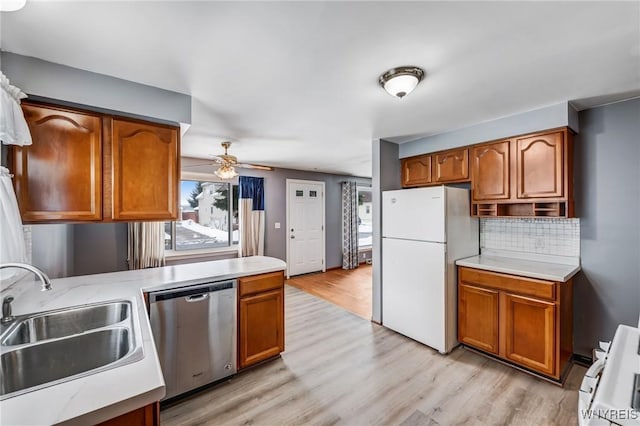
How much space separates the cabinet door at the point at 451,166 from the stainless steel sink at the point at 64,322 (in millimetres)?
3089

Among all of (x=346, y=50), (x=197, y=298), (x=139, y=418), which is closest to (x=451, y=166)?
(x=346, y=50)

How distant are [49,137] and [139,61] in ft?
2.47

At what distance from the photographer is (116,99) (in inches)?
72.8

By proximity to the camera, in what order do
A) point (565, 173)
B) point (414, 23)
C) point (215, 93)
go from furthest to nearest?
point (565, 173) → point (215, 93) → point (414, 23)

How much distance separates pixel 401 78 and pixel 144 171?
1922 millimetres

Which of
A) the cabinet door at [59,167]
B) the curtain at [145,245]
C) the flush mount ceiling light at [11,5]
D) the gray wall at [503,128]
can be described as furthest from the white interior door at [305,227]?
the flush mount ceiling light at [11,5]

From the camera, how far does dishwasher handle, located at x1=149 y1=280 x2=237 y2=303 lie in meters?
1.89

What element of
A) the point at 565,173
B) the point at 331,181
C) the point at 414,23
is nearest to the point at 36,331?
the point at 414,23

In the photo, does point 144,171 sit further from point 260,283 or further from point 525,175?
point 525,175

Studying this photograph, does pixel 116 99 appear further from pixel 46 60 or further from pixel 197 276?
pixel 197 276

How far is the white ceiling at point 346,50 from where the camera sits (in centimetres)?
123

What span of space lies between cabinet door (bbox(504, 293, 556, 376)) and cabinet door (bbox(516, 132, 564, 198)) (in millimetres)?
947

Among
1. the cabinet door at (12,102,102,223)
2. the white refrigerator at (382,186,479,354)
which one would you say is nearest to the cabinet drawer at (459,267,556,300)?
the white refrigerator at (382,186,479,354)

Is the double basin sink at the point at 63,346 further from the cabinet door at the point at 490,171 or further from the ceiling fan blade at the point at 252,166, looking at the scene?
the ceiling fan blade at the point at 252,166
